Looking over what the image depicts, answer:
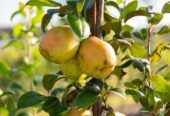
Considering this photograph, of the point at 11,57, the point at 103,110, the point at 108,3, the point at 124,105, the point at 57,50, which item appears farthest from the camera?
the point at 11,57

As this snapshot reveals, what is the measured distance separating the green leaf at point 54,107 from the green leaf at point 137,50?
251 mm

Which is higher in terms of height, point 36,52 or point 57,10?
point 57,10

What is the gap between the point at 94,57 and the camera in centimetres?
109

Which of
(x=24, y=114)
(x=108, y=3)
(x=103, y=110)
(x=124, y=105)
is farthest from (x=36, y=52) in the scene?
(x=124, y=105)

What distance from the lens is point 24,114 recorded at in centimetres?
180

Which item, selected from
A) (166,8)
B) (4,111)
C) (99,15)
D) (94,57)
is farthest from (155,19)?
(4,111)

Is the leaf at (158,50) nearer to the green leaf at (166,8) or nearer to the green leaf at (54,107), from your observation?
the green leaf at (166,8)

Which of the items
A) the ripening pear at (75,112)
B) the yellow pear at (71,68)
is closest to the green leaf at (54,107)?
the ripening pear at (75,112)

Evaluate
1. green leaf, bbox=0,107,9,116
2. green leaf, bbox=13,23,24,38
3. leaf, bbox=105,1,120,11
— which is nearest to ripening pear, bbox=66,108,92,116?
leaf, bbox=105,1,120,11

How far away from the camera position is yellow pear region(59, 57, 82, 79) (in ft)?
3.69

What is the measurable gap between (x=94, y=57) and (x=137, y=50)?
0.74ft

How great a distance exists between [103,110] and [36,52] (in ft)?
4.18

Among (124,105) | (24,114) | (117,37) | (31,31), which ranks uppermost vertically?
(117,37)

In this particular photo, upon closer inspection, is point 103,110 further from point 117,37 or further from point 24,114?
point 24,114
